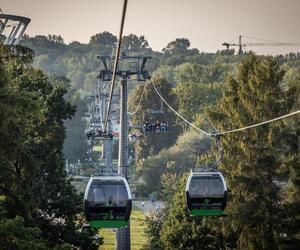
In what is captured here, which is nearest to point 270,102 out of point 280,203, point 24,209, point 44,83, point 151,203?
point 280,203

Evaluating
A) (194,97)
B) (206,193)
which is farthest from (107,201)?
(194,97)

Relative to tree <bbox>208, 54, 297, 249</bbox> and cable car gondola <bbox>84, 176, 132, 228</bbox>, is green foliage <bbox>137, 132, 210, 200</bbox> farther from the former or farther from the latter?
cable car gondola <bbox>84, 176, 132, 228</bbox>

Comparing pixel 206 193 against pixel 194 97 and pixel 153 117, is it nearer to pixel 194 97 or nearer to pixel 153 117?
pixel 153 117

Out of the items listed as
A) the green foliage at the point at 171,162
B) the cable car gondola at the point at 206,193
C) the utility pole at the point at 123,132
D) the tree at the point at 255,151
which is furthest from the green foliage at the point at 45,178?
the green foliage at the point at 171,162

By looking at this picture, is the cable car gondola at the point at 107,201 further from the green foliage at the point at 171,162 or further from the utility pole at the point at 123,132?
the green foliage at the point at 171,162

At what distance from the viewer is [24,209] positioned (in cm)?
2739

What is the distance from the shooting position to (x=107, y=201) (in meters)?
25.4

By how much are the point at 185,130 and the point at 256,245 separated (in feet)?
239

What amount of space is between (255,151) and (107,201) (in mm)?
17046

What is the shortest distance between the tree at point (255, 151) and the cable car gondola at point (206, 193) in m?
12.0

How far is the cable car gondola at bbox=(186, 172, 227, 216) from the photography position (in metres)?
27.3

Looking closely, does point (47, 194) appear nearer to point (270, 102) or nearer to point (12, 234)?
point (270, 102)

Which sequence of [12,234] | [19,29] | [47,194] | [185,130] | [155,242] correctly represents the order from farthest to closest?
[185,130] < [19,29] < [155,242] < [47,194] < [12,234]

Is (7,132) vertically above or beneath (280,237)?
above
